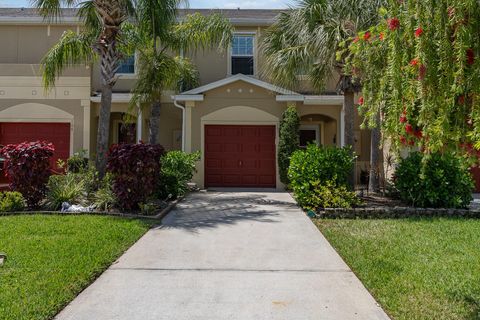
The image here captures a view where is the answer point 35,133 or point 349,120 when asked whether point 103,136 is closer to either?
point 35,133

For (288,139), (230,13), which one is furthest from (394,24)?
(230,13)

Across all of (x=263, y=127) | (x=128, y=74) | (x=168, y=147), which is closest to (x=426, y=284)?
(x=263, y=127)

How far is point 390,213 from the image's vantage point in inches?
388

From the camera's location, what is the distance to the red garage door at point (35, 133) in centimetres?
1644

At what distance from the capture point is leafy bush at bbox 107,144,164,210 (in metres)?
9.48

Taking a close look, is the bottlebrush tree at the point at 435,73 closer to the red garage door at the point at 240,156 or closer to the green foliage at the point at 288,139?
the green foliage at the point at 288,139

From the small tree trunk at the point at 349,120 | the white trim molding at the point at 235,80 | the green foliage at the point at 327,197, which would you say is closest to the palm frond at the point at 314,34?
the small tree trunk at the point at 349,120

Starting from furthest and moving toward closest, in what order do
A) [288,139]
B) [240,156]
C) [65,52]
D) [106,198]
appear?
[240,156] → [288,139] → [65,52] → [106,198]

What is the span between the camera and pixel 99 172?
1143 centimetres

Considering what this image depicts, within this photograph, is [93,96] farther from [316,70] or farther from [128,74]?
[316,70]

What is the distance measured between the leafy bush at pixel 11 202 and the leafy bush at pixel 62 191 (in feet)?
1.97

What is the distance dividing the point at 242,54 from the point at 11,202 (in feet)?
34.7

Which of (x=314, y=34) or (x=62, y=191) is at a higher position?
(x=314, y=34)

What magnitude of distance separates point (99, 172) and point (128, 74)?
22.3ft
